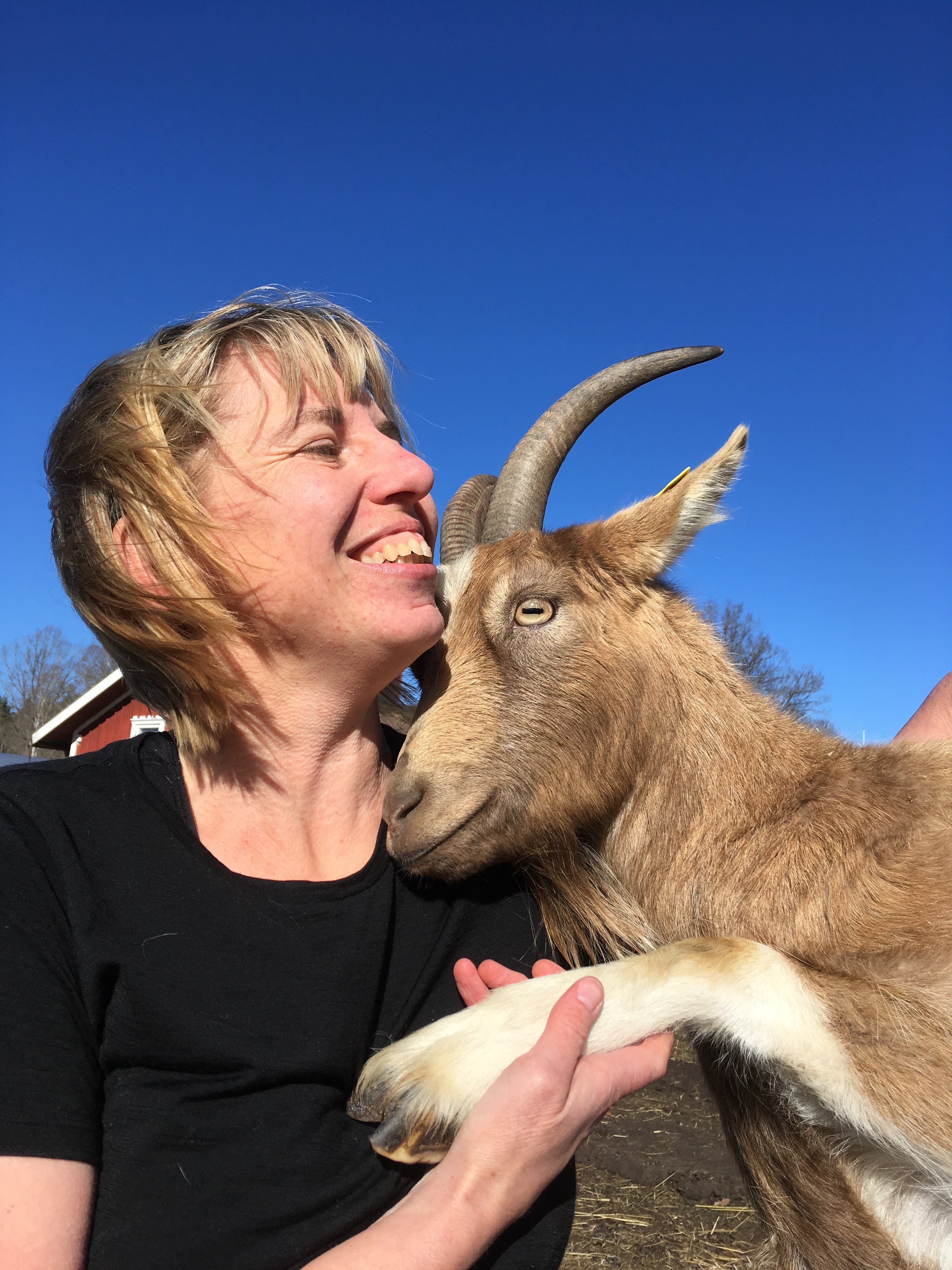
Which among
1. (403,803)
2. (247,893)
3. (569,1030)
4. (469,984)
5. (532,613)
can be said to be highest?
(532,613)

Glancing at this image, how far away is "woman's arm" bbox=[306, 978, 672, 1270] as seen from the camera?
5.05 ft

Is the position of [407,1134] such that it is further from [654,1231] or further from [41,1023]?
[654,1231]

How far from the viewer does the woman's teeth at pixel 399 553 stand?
7.36 ft

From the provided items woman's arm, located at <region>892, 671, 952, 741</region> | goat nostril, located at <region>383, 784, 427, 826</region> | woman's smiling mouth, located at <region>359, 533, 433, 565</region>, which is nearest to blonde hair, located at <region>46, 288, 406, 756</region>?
woman's smiling mouth, located at <region>359, 533, 433, 565</region>

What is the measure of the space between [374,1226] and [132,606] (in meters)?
1.37

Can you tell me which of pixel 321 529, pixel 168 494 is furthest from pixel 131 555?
pixel 321 529

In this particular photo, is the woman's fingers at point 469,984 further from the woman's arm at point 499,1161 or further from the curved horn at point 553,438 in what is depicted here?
the curved horn at point 553,438

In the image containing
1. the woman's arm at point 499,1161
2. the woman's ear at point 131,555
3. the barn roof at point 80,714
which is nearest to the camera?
the woman's arm at point 499,1161

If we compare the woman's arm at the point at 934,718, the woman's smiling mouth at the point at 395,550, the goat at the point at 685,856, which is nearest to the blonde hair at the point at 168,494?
the woman's smiling mouth at the point at 395,550

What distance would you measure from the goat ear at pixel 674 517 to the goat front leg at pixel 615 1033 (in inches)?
53.7

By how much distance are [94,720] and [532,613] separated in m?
21.6

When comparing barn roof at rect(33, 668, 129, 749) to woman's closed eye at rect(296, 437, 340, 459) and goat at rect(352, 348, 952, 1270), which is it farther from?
woman's closed eye at rect(296, 437, 340, 459)

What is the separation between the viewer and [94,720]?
22.2 m

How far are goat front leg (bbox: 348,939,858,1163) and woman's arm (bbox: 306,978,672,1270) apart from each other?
18 centimetres
